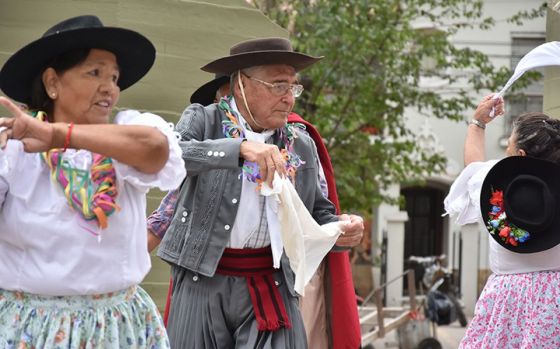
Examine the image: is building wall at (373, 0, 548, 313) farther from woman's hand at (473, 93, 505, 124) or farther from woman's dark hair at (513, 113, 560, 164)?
woman's dark hair at (513, 113, 560, 164)

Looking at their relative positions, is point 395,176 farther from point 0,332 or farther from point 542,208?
point 0,332

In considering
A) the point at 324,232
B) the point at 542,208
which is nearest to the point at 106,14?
the point at 324,232

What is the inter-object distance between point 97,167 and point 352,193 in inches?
400

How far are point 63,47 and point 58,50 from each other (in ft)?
0.07

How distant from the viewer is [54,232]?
135 inches

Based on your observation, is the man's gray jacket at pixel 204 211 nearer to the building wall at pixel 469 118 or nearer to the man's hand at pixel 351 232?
the man's hand at pixel 351 232

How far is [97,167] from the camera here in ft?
11.4

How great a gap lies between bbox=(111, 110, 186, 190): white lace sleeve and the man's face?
143 cm

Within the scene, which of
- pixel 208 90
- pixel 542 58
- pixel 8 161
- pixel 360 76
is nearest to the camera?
pixel 8 161

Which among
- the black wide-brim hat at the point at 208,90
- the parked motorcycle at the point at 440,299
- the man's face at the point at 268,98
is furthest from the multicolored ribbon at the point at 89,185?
the parked motorcycle at the point at 440,299

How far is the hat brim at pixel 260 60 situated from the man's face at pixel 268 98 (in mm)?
42

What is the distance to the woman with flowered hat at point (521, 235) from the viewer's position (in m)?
5.20

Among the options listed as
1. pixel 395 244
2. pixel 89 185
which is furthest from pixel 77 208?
pixel 395 244

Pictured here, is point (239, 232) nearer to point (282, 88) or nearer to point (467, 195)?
point (282, 88)
